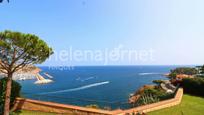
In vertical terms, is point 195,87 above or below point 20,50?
below

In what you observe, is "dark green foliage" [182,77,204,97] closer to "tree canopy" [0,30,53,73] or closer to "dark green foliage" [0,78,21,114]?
"tree canopy" [0,30,53,73]

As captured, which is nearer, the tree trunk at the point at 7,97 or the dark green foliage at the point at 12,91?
the tree trunk at the point at 7,97

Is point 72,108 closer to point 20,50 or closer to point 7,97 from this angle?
point 7,97

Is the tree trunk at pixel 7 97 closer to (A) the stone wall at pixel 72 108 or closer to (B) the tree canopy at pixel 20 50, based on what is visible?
(B) the tree canopy at pixel 20 50

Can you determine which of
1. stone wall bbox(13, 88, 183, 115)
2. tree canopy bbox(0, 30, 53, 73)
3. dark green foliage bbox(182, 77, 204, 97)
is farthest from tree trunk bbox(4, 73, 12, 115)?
dark green foliage bbox(182, 77, 204, 97)

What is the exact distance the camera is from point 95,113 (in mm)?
13719

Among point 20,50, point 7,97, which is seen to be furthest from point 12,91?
point 20,50

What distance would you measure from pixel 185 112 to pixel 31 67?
10476 mm

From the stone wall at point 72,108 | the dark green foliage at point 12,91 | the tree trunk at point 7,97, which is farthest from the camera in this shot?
the dark green foliage at point 12,91

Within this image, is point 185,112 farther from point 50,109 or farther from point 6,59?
point 6,59

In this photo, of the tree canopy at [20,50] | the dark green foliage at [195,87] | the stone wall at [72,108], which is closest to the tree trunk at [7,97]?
the tree canopy at [20,50]

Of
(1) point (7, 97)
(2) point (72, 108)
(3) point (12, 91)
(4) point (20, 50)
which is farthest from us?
(3) point (12, 91)

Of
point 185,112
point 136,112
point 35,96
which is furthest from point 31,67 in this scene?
point 185,112

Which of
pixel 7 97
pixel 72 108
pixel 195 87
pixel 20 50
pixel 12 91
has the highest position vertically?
pixel 20 50
